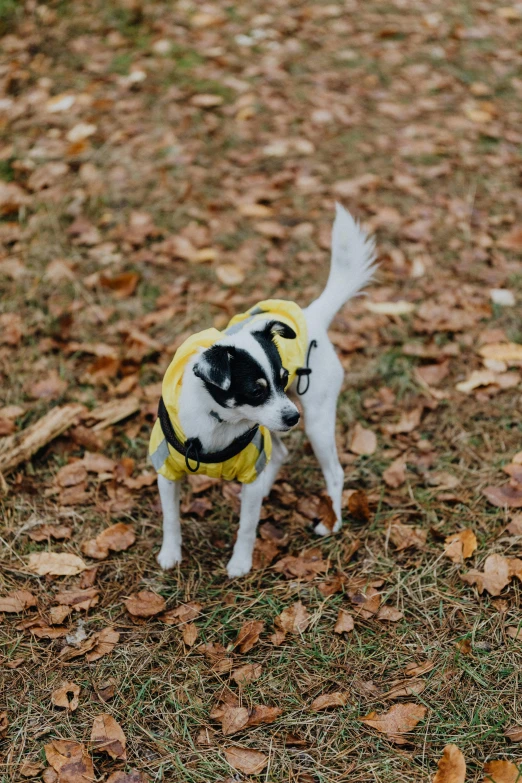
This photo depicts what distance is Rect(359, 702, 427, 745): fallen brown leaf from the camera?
2.50 metres

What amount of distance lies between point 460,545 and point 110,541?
5.30ft

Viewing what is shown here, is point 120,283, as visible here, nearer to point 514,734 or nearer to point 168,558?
point 168,558

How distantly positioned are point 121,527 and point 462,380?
2.19 meters

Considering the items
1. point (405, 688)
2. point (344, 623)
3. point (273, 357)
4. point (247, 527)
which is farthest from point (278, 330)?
point (405, 688)

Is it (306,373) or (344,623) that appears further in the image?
(306,373)

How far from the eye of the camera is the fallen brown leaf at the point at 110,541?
3.24 m

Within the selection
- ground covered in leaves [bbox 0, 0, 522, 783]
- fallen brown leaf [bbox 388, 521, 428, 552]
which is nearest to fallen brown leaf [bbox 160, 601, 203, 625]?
ground covered in leaves [bbox 0, 0, 522, 783]

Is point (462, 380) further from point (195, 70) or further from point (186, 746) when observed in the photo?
point (195, 70)

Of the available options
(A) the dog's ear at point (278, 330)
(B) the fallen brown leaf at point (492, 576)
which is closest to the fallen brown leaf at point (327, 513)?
(B) the fallen brown leaf at point (492, 576)

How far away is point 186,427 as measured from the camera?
2830mm


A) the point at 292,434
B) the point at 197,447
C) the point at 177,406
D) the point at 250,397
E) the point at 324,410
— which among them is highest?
A: the point at 250,397

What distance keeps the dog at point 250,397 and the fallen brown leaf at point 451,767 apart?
116cm

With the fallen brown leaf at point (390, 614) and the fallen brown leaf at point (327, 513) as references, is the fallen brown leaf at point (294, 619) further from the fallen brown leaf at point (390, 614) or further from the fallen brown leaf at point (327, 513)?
the fallen brown leaf at point (327, 513)

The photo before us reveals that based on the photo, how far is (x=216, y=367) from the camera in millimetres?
2570
